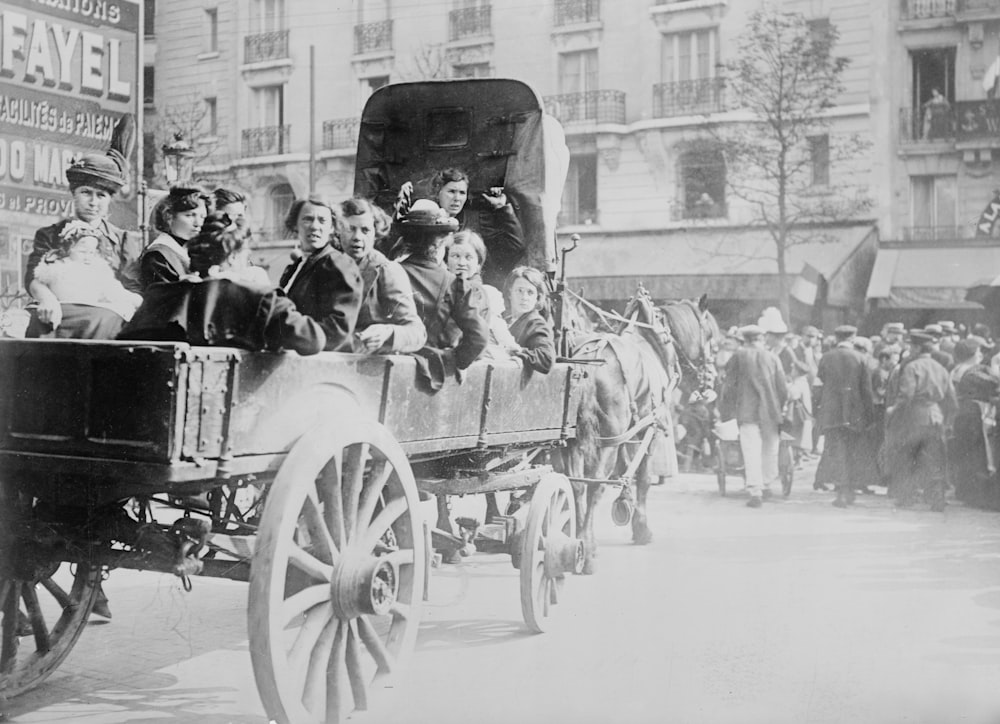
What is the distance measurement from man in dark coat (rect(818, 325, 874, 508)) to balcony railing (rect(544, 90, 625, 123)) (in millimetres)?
3243

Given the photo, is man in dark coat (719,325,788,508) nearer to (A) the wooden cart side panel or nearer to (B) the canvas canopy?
(B) the canvas canopy

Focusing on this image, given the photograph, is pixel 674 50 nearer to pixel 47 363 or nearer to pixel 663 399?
pixel 663 399

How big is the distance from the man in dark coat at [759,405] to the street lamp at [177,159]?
588cm

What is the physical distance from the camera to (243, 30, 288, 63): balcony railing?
5.72 metres

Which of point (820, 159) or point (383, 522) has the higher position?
point (820, 159)

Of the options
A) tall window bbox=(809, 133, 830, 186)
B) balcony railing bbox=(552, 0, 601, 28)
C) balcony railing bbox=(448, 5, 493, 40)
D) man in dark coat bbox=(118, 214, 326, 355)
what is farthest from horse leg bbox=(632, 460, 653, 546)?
man in dark coat bbox=(118, 214, 326, 355)

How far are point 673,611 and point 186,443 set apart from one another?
3.15m

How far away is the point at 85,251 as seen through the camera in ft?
12.0

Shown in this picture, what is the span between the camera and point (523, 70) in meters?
7.00

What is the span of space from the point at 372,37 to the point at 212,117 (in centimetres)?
118

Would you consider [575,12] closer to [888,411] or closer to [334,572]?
[334,572]

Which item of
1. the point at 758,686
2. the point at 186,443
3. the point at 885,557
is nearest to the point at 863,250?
the point at 885,557

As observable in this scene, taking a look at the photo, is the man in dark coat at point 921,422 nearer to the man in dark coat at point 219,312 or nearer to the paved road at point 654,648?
the paved road at point 654,648

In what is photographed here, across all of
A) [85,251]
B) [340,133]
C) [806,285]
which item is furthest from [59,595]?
[806,285]
